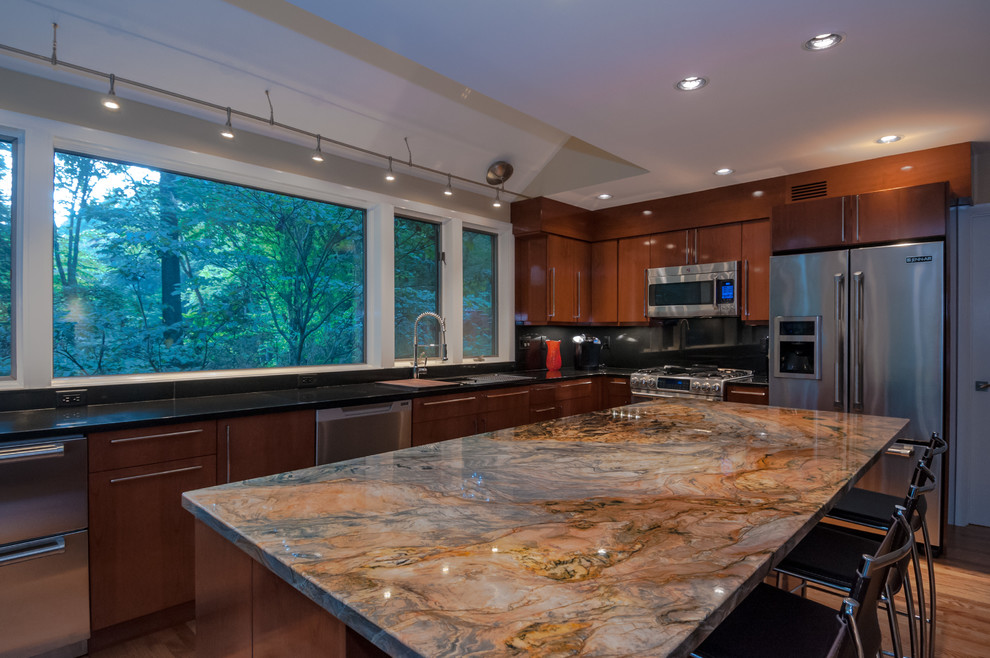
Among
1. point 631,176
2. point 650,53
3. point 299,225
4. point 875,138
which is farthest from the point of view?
point 631,176

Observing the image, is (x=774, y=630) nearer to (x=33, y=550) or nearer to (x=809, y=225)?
(x=33, y=550)

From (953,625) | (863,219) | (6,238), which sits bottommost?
(953,625)

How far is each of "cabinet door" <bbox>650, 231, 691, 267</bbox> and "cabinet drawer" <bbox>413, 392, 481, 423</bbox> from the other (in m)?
2.14

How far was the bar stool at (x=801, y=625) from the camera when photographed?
3.14 feet

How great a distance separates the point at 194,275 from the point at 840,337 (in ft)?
12.9

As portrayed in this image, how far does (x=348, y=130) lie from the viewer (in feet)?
10.9

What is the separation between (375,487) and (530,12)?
169cm

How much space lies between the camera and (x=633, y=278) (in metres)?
4.88

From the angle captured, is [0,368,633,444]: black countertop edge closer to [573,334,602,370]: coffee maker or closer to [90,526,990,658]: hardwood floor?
[90,526,990,658]: hardwood floor

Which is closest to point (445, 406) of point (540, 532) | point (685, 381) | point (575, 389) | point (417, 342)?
point (417, 342)

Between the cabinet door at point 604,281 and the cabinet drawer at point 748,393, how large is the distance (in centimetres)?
135

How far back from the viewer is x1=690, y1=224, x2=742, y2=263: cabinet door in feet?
14.0

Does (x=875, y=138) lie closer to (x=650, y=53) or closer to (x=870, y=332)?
(x=870, y=332)

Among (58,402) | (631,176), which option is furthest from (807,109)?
(58,402)
